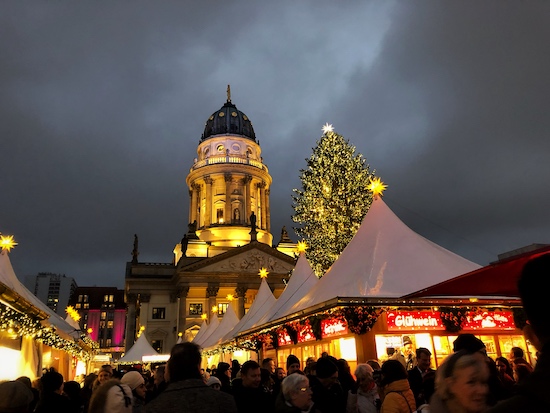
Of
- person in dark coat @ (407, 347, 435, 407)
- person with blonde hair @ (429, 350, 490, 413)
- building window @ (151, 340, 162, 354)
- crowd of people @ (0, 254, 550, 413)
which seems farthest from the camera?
building window @ (151, 340, 162, 354)

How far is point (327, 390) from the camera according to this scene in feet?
17.2

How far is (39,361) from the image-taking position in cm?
1522

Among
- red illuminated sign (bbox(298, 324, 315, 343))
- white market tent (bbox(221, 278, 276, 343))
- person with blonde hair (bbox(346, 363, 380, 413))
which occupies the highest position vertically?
white market tent (bbox(221, 278, 276, 343))

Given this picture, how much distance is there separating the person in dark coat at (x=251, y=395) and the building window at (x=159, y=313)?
5731cm

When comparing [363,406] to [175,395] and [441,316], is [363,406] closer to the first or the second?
[175,395]

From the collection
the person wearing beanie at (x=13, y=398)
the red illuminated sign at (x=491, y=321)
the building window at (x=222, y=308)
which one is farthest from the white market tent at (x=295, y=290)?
the building window at (x=222, y=308)

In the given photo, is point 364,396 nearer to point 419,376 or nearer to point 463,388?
point 419,376

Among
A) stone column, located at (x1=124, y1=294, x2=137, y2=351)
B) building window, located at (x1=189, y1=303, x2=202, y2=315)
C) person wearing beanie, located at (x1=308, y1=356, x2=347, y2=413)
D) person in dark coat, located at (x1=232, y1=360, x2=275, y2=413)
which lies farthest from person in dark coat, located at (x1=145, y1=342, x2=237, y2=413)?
stone column, located at (x1=124, y1=294, x2=137, y2=351)

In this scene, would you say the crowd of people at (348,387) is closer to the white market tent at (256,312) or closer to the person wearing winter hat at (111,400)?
the person wearing winter hat at (111,400)

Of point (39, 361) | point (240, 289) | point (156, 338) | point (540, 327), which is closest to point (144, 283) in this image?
point (156, 338)

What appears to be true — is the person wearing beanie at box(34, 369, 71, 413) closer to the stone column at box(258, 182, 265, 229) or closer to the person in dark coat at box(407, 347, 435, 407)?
the person in dark coat at box(407, 347, 435, 407)

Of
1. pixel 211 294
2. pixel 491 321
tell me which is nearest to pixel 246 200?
pixel 211 294

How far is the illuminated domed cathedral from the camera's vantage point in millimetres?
56438

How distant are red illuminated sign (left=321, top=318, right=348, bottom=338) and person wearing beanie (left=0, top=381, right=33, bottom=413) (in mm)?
10404
